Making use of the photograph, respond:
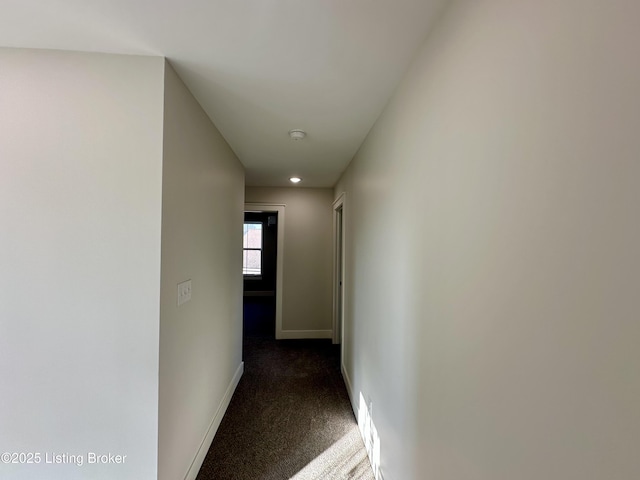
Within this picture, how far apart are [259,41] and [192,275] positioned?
1.31 metres

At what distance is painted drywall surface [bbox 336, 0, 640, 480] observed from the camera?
0.50 m

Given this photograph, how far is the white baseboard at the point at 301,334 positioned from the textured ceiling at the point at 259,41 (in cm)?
335

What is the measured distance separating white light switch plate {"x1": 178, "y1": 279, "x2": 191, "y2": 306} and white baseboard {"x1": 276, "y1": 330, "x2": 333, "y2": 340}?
291cm

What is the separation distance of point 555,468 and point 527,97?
0.82 metres

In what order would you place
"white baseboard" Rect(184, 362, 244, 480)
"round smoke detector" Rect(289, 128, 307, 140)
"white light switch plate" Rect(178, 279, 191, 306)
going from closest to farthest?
"white light switch plate" Rect(178, 279, 191, 306), "white baseboard" Rect(184, 362, 244, 480), "round smoke detector" Rect(289, 128, 307, 140)

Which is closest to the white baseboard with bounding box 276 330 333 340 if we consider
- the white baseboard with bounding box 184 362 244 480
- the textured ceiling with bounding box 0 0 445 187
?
the white baseboard with bounding box 184 362 244 480

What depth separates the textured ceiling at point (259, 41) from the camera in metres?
1.08

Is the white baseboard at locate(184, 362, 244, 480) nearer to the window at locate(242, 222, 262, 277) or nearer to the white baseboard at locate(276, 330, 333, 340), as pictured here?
the white baseboard at locate(276, 330, 333, 340)

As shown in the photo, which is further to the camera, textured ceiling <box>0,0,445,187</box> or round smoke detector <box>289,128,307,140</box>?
round smoke detector <box>289,128,307,140</box>

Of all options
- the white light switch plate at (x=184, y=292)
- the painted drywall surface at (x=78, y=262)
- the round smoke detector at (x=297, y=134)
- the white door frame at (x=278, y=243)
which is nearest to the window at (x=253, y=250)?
the white door frame at (x=278, y=243)

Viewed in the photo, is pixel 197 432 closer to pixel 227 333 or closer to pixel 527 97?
pixel 227 333

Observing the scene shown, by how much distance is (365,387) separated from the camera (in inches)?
85.1

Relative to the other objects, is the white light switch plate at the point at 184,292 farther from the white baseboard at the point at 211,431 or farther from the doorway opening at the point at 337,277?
the doorway opening at the point at 337,277

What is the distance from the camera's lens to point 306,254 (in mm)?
4410
